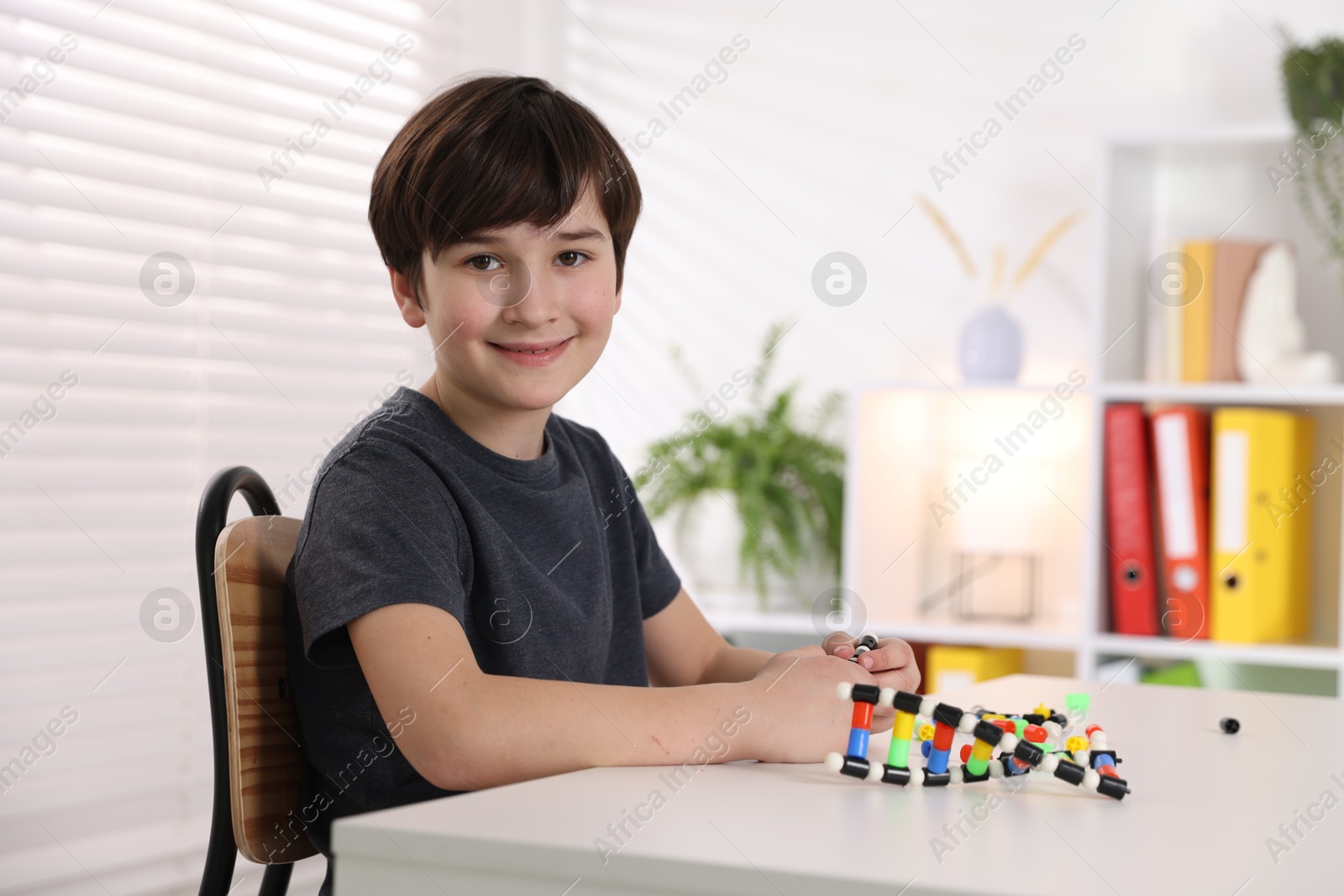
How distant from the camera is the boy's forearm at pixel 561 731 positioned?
2.70 ft

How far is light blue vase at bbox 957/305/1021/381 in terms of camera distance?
2709 millimetres

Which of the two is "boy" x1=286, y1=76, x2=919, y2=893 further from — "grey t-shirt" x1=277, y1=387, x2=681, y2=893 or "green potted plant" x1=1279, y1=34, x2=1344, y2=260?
"green potted plant" x1=1279, y1=34, x2=1344, y2=260

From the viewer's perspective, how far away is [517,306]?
3.59 ft

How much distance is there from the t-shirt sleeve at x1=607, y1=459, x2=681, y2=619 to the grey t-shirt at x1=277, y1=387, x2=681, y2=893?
1.2 inches

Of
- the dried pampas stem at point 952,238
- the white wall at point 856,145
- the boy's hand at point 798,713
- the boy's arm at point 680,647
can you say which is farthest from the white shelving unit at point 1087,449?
the boy's hand at point 798,713

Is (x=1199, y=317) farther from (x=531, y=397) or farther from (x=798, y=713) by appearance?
(x=798, y=713)

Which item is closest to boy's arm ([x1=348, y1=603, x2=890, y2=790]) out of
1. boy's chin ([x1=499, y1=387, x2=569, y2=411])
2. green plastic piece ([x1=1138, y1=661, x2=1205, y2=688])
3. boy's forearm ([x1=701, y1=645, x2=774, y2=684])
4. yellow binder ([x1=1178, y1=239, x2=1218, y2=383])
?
boy's chin ([x1=499, y1=387, x2=569, y2=411])

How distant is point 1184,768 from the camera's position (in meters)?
0.89

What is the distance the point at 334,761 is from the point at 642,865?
469 millimetres

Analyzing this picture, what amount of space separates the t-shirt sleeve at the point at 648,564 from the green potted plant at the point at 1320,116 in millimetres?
1736

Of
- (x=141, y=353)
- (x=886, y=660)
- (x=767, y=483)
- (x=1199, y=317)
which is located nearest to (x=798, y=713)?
(x=886, y=660)

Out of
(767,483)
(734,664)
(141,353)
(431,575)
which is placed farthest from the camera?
(767,483)

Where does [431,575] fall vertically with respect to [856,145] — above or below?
below

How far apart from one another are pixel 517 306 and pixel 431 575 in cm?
28
